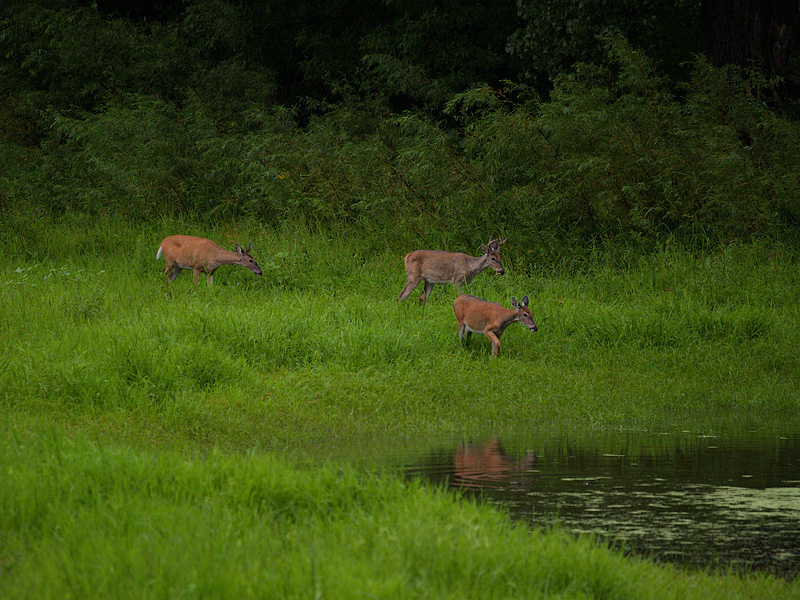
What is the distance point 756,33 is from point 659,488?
46.6ft

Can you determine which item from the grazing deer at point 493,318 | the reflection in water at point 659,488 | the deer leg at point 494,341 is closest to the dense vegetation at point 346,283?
the deer leg at point 494,341

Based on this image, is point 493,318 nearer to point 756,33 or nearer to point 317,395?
point 317,395

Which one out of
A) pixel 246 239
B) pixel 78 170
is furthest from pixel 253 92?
pixel 246 239

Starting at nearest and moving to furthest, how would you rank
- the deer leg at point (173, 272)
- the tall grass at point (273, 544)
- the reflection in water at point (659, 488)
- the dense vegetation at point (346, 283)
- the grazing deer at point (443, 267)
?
the tall grass at point (273, 544) → the dense vegetation at point (346, 283) → the reflection in water at point (659, 488) → the grazing deer at point (443, 267) → the deer leg at point (173, 272)

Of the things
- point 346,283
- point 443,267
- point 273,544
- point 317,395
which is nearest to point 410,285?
point 443,267

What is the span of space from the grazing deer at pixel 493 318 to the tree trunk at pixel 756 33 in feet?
31.5

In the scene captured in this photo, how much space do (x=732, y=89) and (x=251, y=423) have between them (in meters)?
11.9

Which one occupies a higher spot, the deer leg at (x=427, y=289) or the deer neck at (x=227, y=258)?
the deer neck at (x=227, y=258)

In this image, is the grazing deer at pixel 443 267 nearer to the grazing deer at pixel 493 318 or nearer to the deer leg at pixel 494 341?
the grazing deer at pixel 493 318

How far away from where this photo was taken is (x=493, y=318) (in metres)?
12.0

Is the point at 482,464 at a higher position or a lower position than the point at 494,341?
lower

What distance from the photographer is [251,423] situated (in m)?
9.45

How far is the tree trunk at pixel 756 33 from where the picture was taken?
1920 cm

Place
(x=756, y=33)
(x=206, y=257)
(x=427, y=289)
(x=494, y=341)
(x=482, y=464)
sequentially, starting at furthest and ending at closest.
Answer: (x=756, y=33) → (x=206, y=257) → (x=427, y=289) → (x=494, y=341) → (x=482, y=464)
